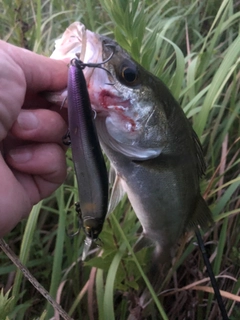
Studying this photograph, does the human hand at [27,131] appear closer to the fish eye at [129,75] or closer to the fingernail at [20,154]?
the fingernail at [20,154]

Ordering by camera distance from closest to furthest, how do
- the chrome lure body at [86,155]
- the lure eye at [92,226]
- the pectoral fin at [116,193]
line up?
the chrome lure body at [86,155] → the lure eye at [92,226] → the pectoral fin at [116,193]

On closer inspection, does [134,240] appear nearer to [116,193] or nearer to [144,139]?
[116,193]

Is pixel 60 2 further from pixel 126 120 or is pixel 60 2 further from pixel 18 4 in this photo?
pixel 126 120

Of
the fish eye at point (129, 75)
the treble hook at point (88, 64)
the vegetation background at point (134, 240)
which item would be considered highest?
the treble hook at point (88, 64)

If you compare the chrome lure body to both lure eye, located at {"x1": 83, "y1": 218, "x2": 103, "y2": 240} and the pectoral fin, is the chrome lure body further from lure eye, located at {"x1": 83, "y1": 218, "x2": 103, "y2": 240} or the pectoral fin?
the pectoral fin

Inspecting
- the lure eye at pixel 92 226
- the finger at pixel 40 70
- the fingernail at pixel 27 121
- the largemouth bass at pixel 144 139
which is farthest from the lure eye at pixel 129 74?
the lure eye at pixel 92 226

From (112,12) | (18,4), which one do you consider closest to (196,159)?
(112,12)
